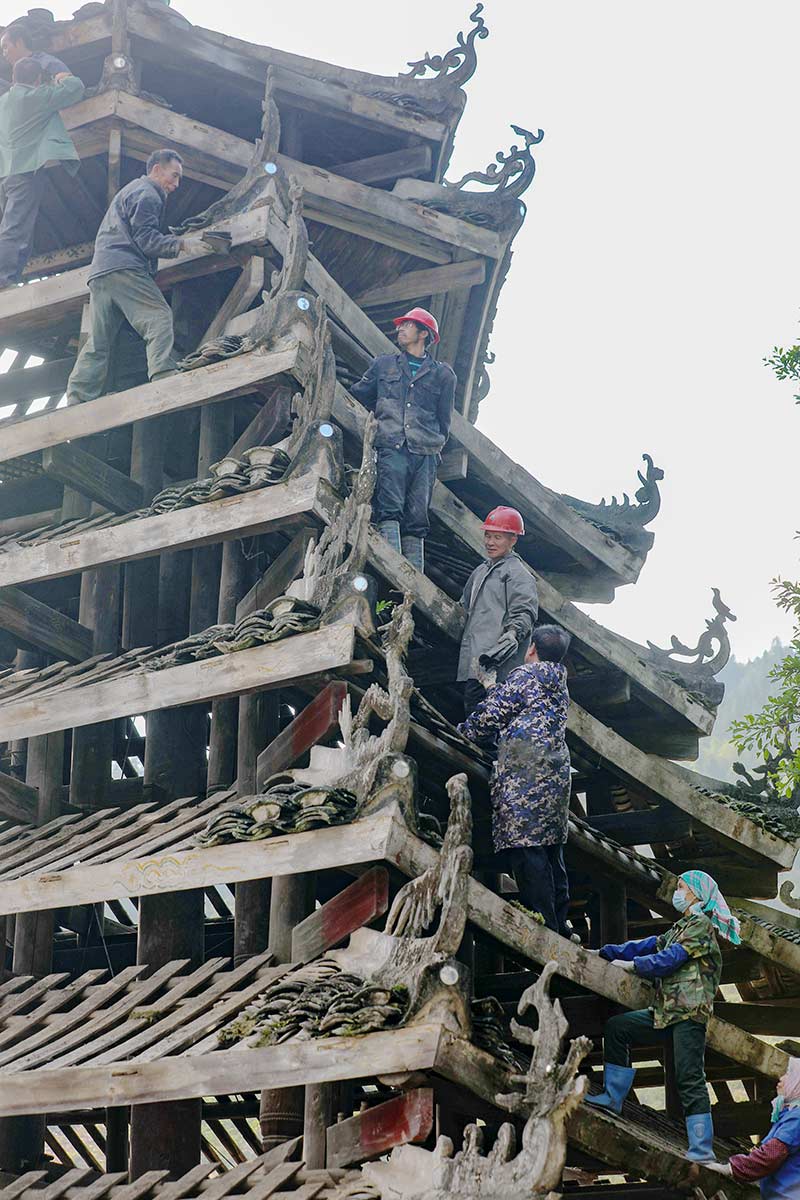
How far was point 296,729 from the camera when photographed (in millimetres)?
12414

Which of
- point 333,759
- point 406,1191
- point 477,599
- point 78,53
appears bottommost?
point 406,1191

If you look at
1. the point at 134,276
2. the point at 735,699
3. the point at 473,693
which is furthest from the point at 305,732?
the point at 735,699

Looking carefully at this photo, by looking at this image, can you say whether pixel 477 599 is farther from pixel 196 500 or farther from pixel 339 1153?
pixel 339 1153

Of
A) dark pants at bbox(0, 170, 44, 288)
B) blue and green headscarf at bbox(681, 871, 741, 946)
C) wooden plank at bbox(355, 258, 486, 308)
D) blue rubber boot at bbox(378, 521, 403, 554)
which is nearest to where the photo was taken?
blue and green headscarf at bbox(681, 871, 741, 946)

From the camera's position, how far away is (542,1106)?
32.3 feet

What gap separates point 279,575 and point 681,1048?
4.46 meters

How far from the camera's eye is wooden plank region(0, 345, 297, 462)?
46.4ft

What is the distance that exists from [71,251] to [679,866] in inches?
326

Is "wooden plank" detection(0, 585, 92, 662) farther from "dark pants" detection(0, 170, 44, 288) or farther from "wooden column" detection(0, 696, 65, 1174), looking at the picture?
"dark pants" detection(0, 170, 44, 288)

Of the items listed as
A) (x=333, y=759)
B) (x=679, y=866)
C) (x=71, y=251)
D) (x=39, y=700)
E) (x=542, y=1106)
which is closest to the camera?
(x=542, y=1106)

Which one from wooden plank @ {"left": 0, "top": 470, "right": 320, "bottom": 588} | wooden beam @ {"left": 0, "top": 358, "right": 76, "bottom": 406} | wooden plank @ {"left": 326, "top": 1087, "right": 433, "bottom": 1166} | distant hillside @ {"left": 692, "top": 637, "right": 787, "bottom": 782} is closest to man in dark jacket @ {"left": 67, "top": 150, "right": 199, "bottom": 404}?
wooden plank @ {"left": 0, "top": 470, "right": 320, "bottom": 588}

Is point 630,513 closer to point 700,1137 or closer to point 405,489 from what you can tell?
point 405,489

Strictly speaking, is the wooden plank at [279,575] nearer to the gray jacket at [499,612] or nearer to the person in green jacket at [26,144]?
the gray jacket at [499,612]

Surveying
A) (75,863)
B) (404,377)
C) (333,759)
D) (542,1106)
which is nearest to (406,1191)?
(542,1106)
